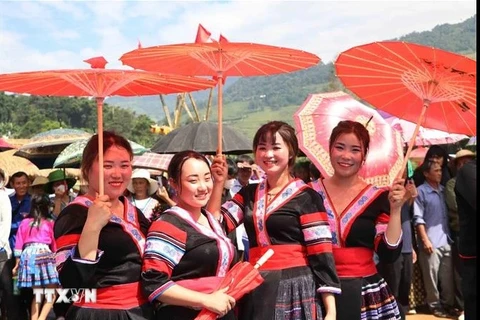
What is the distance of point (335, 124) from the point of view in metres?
4.84

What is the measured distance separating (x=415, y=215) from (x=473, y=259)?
389 centimetres

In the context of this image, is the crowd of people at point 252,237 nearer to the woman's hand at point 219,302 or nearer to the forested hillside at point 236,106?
the woman's hand at point 219,302

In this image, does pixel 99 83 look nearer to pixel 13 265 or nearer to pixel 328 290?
pixel 328 290

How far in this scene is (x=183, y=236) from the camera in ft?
→ 9.21

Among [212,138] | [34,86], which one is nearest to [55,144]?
[212,138]

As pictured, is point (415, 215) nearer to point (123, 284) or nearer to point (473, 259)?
point (473, 259)

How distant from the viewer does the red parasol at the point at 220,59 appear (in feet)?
10.6

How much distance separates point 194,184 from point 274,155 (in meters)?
0.50

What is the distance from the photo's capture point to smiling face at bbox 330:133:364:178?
3.32 m

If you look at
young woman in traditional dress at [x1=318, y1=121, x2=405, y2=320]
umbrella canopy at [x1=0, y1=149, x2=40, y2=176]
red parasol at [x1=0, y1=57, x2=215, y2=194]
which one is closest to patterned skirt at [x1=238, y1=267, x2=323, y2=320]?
young woman in traditional dress at [x1=318, y1=121, x2=405, y2=320]

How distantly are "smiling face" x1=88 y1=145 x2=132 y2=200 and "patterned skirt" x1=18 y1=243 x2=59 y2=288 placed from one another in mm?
3479

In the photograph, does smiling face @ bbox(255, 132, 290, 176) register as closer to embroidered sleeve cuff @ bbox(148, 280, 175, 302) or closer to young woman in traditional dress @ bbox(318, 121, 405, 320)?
young woman in traditional dress @ bbox(318, 121, 405, 320)

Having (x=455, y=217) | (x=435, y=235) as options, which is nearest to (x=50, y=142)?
(x=435, y=235)

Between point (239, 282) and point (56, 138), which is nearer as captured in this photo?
point (239, 282)
